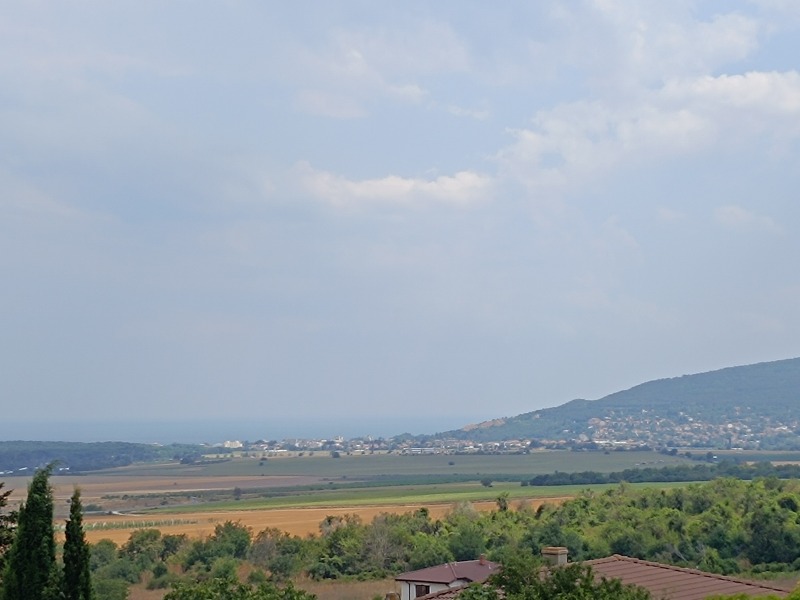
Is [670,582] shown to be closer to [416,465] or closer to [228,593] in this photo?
[228,593]

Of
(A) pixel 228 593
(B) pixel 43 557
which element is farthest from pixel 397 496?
(A) pixel 228 593

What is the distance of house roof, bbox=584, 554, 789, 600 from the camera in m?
22.8

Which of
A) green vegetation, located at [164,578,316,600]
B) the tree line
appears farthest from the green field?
green vegetation, located at [164,578,316,600]

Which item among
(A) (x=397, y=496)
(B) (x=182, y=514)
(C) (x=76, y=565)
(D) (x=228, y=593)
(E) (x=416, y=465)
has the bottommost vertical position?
(A) (x=397, y=496)

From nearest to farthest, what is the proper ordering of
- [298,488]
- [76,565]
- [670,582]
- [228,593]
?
[228,593]
[76,565]
[670,582]
[298,488]

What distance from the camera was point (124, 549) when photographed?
53.0 meters

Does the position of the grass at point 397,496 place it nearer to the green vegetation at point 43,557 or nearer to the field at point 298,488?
the field at point 298,488

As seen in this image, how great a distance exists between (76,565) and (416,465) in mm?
139387

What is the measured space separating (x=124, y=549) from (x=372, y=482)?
7108 cm

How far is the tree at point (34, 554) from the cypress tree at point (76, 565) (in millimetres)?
256

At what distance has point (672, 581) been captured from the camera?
23.9 metres

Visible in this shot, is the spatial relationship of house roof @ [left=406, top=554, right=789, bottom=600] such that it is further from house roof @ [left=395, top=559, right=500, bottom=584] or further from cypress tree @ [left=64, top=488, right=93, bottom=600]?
cypress tree @ [left=64, top=488, right=93, bottom=600]

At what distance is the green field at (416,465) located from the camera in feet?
451

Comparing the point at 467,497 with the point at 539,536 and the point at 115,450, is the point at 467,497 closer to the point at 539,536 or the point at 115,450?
the point at 539,536
